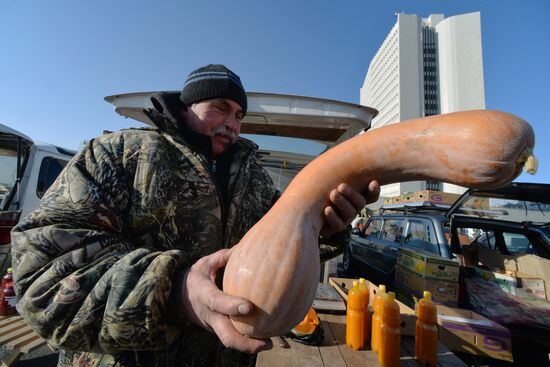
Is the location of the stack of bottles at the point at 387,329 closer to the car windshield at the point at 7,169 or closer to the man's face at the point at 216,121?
the man's face at the point at 216,121

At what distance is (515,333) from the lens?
3396mm

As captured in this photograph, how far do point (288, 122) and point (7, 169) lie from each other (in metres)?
6.04

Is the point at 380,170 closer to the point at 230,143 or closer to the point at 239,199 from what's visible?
the point at 239,199

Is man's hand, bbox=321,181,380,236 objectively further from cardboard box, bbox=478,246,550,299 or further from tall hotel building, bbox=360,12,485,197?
tall hotel building, bbox=360,12,485,197

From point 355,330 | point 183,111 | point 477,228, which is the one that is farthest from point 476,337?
point 183,111

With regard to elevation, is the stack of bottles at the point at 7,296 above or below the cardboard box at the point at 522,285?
below

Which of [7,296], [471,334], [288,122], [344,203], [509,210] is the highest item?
[288,122]

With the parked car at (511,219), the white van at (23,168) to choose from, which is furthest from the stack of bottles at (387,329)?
the white van at (23,168)

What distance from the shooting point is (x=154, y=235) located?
1241 mm

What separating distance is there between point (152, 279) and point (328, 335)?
79.1 inches

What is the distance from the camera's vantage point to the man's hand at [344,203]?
1.25 m

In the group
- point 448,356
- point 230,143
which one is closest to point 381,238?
point 448,356

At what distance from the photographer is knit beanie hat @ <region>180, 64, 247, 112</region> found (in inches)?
65.4

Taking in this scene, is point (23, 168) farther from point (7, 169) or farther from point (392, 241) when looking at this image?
point (392, 241)
